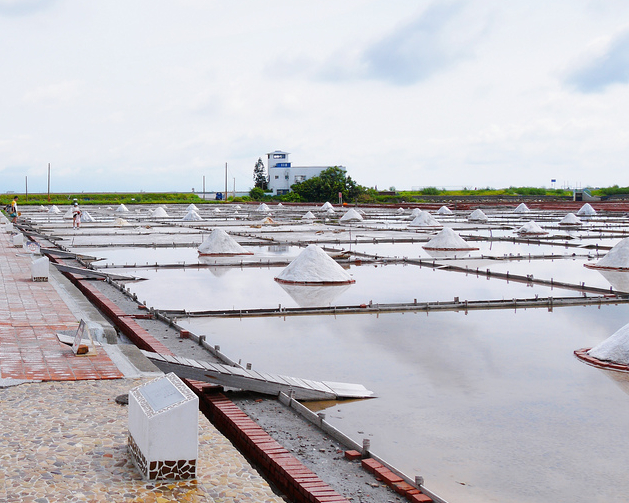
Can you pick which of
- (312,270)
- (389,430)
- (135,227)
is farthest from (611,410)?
(135,227)

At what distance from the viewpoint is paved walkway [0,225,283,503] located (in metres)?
3.28

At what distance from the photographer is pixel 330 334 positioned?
8.02 m

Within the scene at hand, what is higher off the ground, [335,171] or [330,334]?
[335,171]

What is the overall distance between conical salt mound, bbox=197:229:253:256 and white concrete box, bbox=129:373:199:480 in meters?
13.2

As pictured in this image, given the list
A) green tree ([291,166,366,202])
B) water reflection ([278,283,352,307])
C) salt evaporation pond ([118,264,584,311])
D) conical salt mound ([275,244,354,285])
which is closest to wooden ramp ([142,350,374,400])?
salt evaporation pond ([118,264,584,311])

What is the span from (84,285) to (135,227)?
16.8 meters

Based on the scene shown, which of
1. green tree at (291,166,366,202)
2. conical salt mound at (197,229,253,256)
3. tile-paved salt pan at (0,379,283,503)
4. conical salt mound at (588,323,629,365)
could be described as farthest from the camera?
green tree at (291,166,366,202)

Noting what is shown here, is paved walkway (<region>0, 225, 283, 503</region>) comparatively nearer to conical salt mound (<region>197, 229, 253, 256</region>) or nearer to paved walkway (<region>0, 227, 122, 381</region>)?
paved walkway (<region>0, 227, 122, 381</region>)

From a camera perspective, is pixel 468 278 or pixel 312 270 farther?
pixel 468 278

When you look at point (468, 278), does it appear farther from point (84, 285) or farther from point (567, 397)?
point (567, 397)

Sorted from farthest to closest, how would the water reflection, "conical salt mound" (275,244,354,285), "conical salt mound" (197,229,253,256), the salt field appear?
"conical salt mound" (197,229,253,256) < "conical salt mound" (275,244,354,285) < the water reflection < the salt field

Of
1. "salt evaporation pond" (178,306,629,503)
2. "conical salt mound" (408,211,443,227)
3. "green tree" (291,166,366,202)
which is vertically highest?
"green tree" (291,166,366,202)

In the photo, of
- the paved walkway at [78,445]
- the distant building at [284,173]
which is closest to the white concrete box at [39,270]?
the paved walkway at [78,445]

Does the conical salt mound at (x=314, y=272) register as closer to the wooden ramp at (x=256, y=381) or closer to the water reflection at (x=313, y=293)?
the water reflection at (x=313, y=293)
